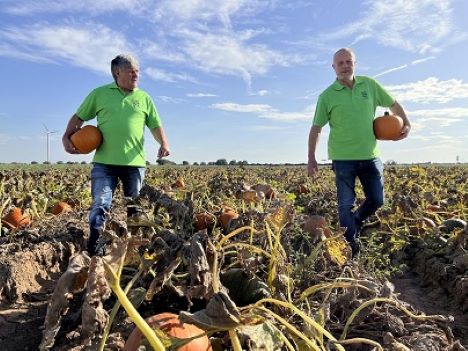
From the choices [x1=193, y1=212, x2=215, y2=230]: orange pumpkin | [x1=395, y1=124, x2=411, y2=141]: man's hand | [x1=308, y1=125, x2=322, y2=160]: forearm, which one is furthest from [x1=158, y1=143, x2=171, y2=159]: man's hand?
[x1=395, y1=124, x2=411, y2=141]: man's hand

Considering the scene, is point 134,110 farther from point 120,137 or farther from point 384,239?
point 384,239

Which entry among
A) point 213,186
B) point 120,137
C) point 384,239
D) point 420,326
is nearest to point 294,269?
point 420,326

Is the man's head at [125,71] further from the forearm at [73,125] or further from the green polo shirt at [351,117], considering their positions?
the green polo shirt at [351,117]

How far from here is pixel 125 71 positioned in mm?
4656

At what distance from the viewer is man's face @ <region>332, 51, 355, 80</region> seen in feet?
16.4

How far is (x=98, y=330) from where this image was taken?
192cm

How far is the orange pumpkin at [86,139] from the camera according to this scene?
4.71 meters

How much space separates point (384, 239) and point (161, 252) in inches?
176

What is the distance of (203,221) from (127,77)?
1.49m

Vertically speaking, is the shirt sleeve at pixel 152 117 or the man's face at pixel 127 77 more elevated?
the man's face at pixel 127 77

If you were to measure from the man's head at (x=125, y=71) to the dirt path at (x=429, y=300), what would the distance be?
9.38ft

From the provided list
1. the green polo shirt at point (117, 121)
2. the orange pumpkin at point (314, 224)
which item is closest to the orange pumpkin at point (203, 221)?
the green polo shirt at point (117, 121)

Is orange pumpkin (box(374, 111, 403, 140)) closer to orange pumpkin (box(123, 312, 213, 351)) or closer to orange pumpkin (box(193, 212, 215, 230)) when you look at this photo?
orange pumpkin (box(193, 212, 215, 230))

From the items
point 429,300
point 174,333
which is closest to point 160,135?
point 429,300
